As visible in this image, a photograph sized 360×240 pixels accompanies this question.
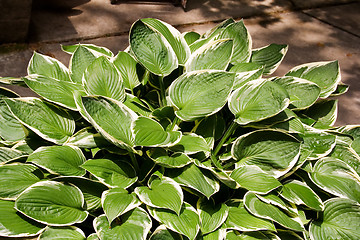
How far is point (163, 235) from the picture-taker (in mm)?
1841

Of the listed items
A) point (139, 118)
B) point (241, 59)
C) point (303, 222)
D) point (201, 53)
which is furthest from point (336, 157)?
point (139, 118)

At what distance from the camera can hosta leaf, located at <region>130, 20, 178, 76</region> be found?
7.13ft

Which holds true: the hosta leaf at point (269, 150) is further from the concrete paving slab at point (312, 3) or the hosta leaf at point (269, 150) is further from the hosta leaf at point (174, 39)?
the concrete paving slab at point (312, 3)

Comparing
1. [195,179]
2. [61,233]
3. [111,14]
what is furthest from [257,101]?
[111,14]

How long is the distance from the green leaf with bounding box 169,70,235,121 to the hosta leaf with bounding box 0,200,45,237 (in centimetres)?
76

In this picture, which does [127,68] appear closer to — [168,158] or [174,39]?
[174,39]

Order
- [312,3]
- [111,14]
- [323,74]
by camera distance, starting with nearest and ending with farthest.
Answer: [323,74] → [111,14] → [312,3]

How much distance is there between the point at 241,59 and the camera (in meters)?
2.44

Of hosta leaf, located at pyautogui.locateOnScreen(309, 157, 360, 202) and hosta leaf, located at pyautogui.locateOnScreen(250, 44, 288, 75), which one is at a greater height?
hosta leaf, located at pyautogui.locateOnScreen(250, 44, 288, 75)

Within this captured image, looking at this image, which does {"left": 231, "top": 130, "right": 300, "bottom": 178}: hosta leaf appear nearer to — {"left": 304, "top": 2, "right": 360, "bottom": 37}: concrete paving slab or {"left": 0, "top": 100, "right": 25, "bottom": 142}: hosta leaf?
{"left": 0, "top": 100, "right": 25, "bottom": 142}: hosta leaf

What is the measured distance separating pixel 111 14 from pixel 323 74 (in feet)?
8.57

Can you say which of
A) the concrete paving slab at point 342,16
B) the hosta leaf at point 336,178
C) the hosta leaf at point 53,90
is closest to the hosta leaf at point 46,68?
the hosta leaf at point 53,90

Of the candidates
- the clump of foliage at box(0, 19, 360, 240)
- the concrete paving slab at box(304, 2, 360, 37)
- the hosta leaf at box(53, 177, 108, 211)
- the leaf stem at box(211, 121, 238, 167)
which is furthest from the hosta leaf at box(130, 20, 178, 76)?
the concrete paving slab at box(304, 2, 360, 37)

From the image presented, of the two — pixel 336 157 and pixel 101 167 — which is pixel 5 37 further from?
pixel 336 157
